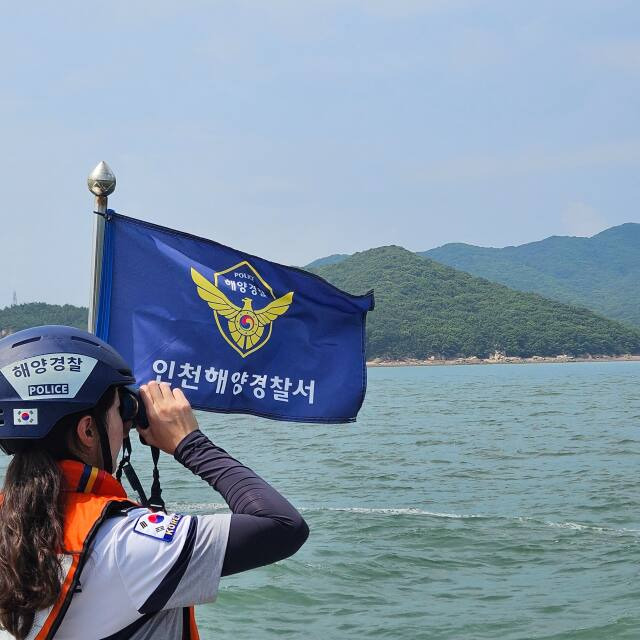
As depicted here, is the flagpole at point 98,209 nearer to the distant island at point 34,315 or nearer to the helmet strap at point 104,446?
the helmet strap at point 104,446

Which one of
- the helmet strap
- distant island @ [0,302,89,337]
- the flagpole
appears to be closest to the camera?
the helmet strap

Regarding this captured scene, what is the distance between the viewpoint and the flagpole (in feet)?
14.1

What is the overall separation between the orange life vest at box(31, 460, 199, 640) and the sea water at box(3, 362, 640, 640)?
725 cm

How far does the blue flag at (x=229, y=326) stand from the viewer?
476 centimetres

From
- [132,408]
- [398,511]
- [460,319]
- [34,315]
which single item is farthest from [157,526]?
[460,319]

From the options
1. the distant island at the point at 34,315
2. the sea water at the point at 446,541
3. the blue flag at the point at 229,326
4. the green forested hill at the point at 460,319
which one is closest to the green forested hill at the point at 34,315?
the distant island at the point at 34,315

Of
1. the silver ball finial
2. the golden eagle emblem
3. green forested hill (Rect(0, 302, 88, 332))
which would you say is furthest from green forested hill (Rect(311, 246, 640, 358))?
the silver ball finial

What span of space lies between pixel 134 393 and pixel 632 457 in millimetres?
21936

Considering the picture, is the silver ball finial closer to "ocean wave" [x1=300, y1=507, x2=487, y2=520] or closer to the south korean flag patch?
the south korean flag patch

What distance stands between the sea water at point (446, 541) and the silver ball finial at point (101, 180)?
18.1 feet

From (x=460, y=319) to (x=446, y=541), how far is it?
140 m

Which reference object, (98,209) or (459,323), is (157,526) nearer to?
(98,209)

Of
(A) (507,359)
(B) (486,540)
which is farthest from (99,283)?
(A) (507,359)

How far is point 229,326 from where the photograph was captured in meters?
4.97
